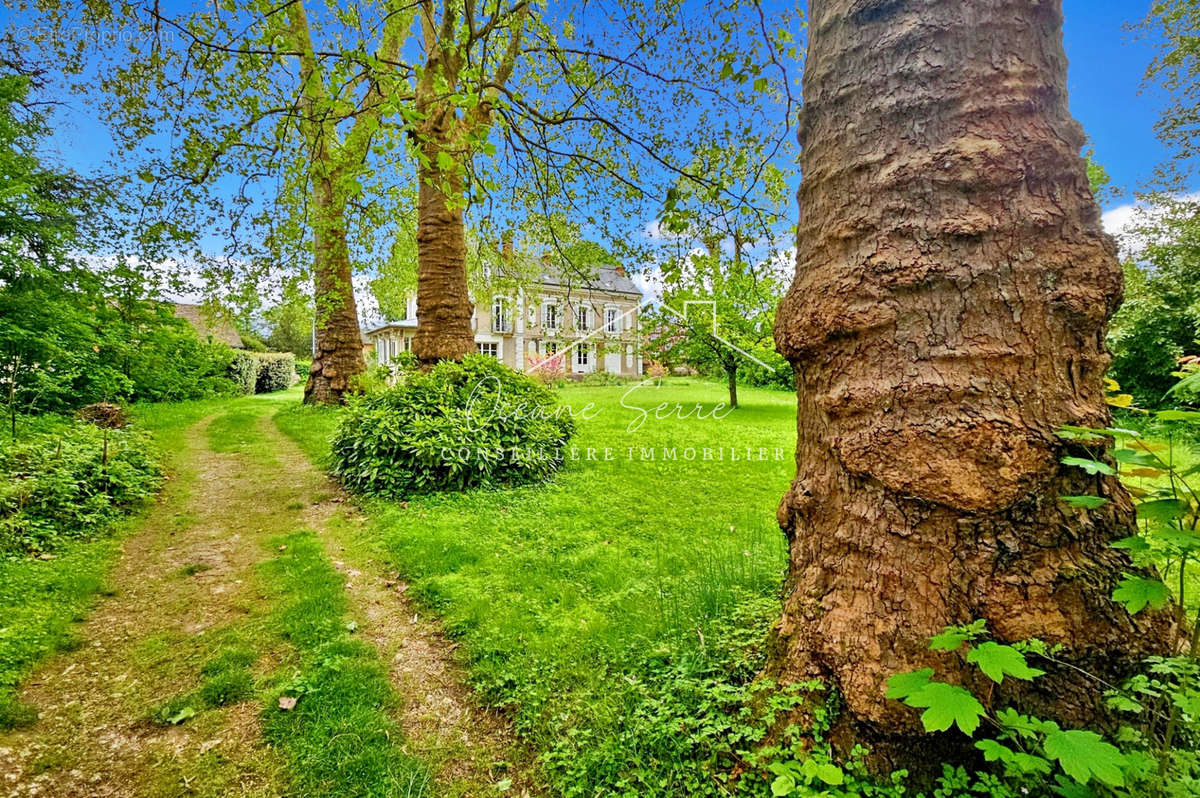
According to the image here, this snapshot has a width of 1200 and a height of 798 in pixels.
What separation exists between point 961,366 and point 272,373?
963 inches

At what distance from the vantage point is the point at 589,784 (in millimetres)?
1682

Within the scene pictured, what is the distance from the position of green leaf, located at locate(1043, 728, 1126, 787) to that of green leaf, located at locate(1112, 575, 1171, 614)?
29 centimetres

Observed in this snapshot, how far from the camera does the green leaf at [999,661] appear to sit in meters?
1.09

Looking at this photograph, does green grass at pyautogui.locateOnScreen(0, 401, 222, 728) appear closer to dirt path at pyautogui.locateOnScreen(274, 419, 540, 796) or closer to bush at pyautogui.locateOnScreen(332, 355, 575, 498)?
dirt path at pyautogui.locateOnScreen(274, 419, 540, 796)

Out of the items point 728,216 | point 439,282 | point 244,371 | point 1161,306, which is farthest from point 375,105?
point 244,371

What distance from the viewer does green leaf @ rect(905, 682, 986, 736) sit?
1.04 meters

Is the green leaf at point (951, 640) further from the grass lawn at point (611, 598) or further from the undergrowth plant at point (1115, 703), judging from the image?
the grass lawn at point (611, 598)

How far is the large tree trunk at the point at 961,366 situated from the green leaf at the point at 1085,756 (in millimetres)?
313

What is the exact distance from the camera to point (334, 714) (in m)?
2.13

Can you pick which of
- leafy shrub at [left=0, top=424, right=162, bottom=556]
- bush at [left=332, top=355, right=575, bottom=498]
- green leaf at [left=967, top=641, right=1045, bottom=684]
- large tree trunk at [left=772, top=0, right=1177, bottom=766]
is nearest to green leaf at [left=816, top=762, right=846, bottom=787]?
large tree trunk at [left=772, top=0, right=1177, bottom=766]

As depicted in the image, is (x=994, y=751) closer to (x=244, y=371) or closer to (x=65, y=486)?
(x=65, y=486)

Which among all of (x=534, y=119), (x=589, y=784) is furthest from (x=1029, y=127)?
(x=534, y=119)

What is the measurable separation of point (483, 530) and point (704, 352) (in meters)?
9.46

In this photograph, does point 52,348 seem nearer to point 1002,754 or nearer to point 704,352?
point 1002,754
